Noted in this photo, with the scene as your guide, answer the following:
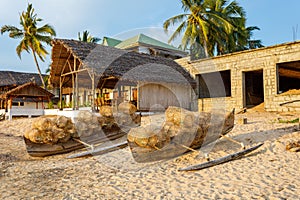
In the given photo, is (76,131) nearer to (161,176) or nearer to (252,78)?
(161,176)

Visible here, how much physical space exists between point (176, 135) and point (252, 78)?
13.5 m

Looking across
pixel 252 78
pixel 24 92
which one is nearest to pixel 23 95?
pixel 24 92

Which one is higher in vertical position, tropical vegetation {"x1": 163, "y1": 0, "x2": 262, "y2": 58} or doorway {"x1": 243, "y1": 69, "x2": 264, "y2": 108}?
tropical vegetation {"x1": 163, "y1": 0, "x2": 262, "y2": 58}

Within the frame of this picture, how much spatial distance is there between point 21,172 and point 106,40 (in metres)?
22.7

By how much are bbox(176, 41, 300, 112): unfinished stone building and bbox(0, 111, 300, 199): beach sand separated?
5.91 m

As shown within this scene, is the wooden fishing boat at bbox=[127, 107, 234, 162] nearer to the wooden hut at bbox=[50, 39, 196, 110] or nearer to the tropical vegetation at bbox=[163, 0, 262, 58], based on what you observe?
the wooden hut at bbox=[50, 39, 196, 110]

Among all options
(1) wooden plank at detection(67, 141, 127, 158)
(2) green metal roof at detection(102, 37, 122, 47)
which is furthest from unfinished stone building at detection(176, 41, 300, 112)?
(2) green metal roof at detection(102, 37, 122, 47)

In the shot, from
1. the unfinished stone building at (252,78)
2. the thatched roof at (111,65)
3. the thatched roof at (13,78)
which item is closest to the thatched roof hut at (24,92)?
the thatched roof at (111,65)

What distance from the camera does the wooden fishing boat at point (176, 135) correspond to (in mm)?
6910

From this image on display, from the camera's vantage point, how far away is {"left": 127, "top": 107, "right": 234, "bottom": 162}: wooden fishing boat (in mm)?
6910

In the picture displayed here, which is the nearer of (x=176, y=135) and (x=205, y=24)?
(x=176, y=135)

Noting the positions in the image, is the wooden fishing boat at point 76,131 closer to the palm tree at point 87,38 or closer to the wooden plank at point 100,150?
the wooden plank at point 100,150

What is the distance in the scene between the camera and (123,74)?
1412cm

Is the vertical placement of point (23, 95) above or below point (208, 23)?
below
